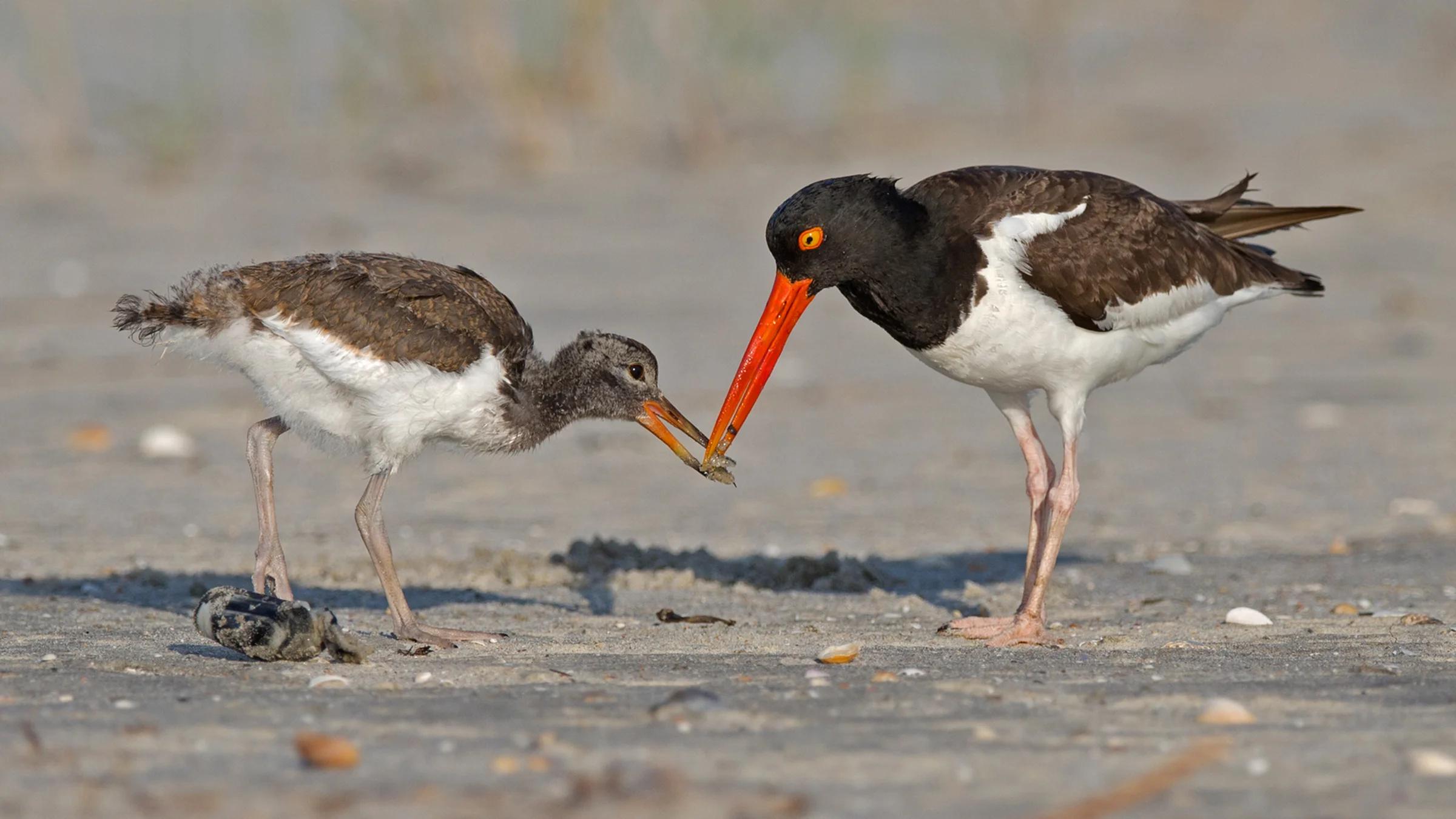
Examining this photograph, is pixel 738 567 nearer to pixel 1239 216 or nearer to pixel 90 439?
pixel 1239 216

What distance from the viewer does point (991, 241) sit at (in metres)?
6.29

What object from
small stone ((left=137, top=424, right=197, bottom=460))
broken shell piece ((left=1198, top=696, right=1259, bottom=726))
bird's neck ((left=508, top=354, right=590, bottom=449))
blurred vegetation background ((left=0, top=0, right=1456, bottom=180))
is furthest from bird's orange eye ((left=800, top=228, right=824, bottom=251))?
blurred vegetation background ((left=0, top=0, right=1456, bottom=180))

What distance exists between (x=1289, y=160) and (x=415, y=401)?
14119mm

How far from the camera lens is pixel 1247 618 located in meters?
6.19

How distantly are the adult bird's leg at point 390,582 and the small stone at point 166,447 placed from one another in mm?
3876

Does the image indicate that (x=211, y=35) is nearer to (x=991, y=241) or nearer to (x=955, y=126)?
(x=955, y=126)

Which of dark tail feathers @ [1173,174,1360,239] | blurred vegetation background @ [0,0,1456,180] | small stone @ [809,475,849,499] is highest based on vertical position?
blurred vegetation background @ [0,0,1456,180]

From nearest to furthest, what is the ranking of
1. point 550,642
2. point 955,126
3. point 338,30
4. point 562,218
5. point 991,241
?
point 550,642
point 991,241
point 562,218
point 955,126
point 338,30

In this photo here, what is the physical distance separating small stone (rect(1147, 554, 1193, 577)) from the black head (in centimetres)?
204

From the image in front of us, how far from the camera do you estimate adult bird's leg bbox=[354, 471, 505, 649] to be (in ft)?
18.5

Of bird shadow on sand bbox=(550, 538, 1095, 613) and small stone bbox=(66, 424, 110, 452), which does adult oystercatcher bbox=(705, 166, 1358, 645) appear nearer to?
bird shadow on sand bbox=(550, 538, 1095, 613)

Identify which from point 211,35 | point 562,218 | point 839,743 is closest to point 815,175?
point 562,218

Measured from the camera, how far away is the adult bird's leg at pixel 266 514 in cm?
602

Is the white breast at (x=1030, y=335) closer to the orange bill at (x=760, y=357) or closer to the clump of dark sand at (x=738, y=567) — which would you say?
the orange bill at (x=760, y=357)
